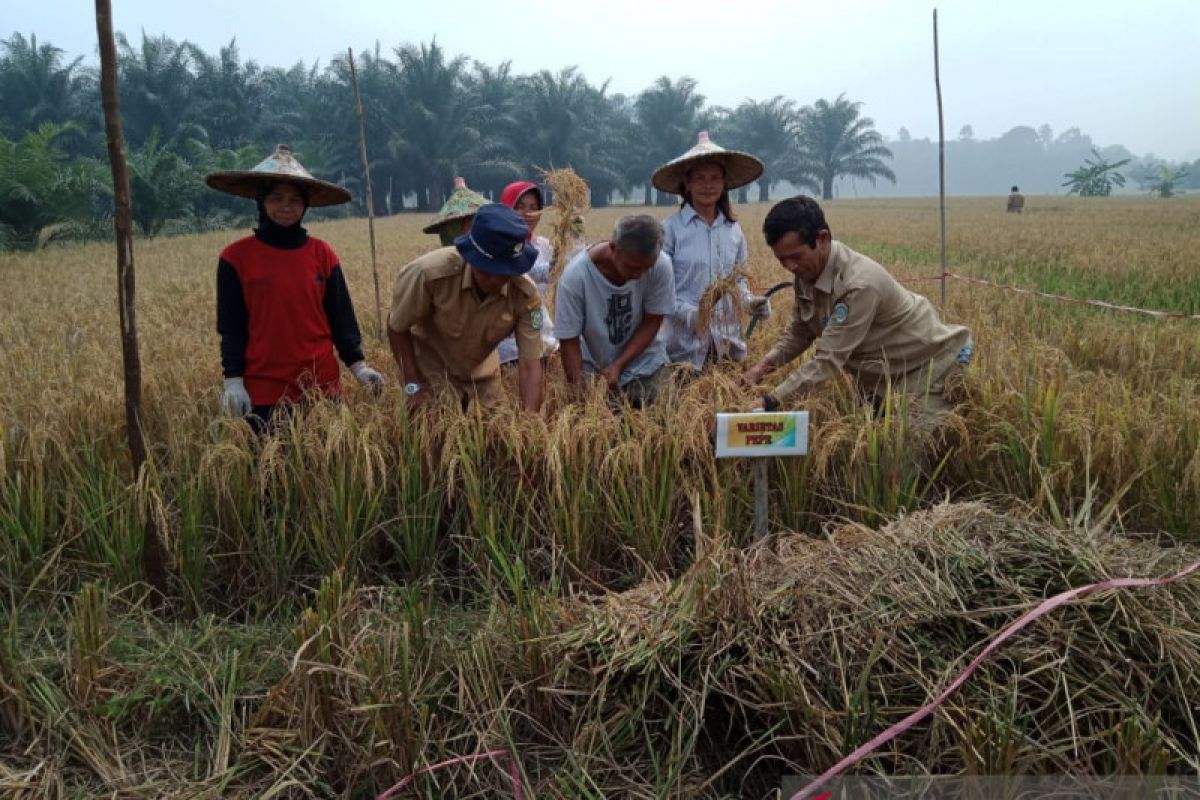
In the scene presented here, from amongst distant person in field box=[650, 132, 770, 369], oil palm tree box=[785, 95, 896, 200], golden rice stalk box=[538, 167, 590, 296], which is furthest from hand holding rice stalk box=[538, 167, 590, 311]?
oil palm tree box=[785, 95, 896, 200]

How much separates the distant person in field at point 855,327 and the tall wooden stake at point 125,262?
6.62 feet

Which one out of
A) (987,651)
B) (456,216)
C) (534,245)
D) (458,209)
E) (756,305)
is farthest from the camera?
(534,245)

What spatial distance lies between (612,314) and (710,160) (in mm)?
947

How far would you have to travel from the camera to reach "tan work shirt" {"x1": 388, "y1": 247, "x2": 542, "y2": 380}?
2889 millimetres

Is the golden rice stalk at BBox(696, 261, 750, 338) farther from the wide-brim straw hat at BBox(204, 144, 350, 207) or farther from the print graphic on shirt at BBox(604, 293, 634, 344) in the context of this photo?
the wide-brim straw hat at BBox(204, 144, 350, 207)

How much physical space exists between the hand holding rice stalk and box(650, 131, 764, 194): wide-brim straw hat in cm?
64

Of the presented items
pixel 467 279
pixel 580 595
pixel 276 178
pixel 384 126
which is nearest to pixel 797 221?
pixel 467 279

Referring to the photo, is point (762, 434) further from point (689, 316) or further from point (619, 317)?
point (689, 316)

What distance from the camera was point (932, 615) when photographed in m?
1.67

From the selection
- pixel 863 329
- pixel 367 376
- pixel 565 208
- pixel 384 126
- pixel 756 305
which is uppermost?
pixel 384 126

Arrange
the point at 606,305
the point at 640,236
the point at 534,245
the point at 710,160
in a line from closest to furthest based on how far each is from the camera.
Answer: the point at 640,236
the point at 606,305
the point at 710,160
the point at 534,245

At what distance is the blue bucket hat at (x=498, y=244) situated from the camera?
264cm

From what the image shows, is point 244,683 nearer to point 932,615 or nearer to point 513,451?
point 513,451

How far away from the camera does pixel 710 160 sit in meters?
3.57
